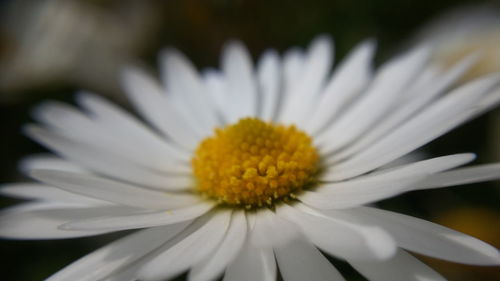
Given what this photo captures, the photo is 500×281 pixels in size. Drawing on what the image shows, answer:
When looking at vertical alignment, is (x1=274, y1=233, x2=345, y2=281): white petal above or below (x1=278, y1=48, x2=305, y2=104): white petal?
below

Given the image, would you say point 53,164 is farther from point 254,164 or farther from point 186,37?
point 186,37

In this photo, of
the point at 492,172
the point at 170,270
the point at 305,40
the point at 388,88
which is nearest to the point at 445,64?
the point at 305,40

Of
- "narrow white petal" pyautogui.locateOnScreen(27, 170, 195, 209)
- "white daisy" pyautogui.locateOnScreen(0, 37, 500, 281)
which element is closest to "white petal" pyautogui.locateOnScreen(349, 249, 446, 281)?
"white daisy" pyautogui.locateOnScreen(0, 37, 500, 281)

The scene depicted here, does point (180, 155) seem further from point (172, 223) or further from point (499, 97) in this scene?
point (499, 97)

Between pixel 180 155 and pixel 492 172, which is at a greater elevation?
pixel 180 155

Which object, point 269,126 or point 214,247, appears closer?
point 214,247

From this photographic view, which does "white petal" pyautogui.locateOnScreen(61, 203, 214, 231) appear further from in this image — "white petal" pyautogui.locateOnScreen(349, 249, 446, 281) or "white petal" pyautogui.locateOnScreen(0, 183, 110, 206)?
"white petal" pyautogui.locateOnScreen(349, 249, 446, 281)
